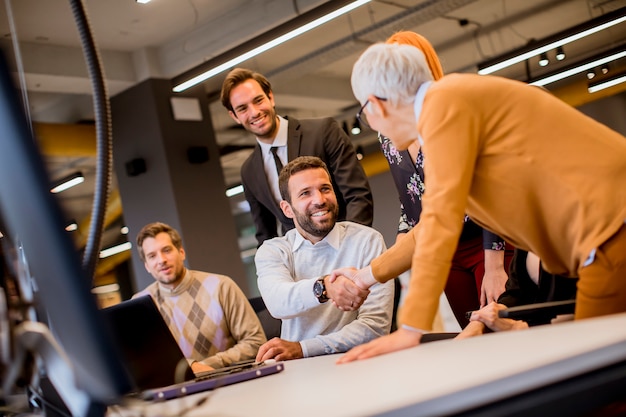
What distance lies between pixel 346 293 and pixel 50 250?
155cm

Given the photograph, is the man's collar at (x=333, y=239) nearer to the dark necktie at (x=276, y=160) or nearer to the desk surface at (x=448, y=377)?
the dark necktie at (x=276, y=160)

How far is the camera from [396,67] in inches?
60.1

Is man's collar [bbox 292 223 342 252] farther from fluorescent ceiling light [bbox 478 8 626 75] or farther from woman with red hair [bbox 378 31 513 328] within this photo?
fluorescent ceiling light [bbox 478 8 626 75]

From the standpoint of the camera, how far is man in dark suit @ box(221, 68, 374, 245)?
3.22 m

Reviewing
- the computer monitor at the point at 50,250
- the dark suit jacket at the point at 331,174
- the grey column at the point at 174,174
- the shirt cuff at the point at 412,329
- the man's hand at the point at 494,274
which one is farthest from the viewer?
the grey column at the point at 174,174

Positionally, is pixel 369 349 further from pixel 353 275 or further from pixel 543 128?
pixel 353 275

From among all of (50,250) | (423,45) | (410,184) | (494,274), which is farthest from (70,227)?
(410,184)

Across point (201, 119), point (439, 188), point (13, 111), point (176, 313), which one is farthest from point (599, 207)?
point (201, 119)

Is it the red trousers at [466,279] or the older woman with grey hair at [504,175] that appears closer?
the older woman with grey hair at [504,175]

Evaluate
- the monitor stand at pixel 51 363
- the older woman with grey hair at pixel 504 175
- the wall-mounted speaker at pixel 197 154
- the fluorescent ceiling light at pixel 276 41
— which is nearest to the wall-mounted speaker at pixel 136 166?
the wall-mounted speaker at pixel 197 154

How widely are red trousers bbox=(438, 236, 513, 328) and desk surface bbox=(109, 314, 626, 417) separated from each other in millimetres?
1590

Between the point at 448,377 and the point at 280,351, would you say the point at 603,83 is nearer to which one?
the point at 280,351

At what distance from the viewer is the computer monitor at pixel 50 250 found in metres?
0.73

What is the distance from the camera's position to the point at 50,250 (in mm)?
737
